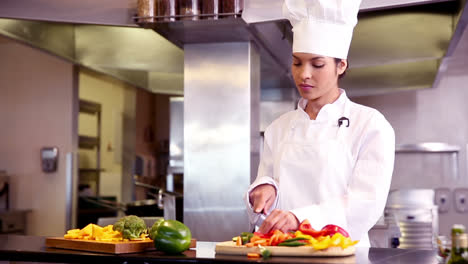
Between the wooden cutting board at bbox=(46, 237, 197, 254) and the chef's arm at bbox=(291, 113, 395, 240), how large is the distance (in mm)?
475

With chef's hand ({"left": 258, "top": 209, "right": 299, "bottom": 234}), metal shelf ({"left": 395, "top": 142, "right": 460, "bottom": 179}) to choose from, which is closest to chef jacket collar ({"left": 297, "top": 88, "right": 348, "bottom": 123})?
chef's hand ({"left": 258, "top": 209, "right": 299, "bottom": 234})

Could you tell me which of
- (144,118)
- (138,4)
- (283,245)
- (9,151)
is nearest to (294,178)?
(283,245)

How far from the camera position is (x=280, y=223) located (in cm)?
191

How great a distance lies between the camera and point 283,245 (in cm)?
171

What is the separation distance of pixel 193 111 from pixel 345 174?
158 centimetres

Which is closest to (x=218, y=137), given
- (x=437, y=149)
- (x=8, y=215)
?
(x=8, y=215)

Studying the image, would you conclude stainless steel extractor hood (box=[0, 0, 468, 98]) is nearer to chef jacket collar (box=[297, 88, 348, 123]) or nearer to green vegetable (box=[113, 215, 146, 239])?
chef jacket collar (box=[297, 88, 348, 123])

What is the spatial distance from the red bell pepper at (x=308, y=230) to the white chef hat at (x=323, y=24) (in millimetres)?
680

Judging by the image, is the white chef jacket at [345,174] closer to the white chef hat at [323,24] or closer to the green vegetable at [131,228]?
the white chef hat at [323,24]

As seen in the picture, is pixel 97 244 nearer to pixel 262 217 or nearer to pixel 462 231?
pixel 262 217

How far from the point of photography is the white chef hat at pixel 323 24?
7.43ft

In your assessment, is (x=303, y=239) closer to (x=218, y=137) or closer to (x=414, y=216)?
(x=218, y=137)

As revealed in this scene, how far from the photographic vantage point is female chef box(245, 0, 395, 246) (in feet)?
7.02

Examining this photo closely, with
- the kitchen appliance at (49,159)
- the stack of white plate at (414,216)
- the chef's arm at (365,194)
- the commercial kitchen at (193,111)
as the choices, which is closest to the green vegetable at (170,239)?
the commercial kitchen at (193,111)
